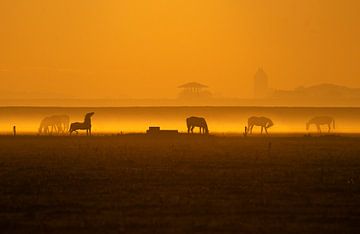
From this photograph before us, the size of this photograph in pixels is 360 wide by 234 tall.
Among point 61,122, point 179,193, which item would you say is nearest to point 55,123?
point 61,122

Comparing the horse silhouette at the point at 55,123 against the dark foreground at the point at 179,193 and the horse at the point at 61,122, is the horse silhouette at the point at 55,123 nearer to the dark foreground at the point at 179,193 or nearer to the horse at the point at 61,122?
the horse at the point at 61,122

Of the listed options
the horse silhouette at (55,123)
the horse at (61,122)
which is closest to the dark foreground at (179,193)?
the horse silhouette at (55,123)

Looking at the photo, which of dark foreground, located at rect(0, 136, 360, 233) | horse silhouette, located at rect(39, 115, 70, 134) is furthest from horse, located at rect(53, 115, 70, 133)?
dark foreground, located at rect(0, 136, 360, 233)

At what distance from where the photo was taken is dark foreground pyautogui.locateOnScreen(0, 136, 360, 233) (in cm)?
1989

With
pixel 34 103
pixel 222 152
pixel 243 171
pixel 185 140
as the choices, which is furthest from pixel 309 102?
pixel 243 171

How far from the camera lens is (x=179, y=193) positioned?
82.0 feet

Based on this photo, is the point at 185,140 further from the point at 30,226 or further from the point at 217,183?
the point at 30,226

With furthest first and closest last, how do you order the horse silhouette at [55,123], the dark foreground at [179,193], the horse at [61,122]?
the horse at [61,122] → the horse silhouette at [55,123] → the dark foreground at [179,193]

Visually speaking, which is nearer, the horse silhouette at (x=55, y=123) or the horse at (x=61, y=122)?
the horse silhouette at (x=55, y=123)

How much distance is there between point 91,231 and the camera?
19.0 meters

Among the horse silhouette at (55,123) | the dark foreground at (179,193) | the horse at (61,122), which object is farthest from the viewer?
the horse at (61,122)

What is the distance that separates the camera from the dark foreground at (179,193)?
65.3ft

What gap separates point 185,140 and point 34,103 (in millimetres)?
94452

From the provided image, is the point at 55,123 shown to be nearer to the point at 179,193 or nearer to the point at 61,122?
the point at 61,122
